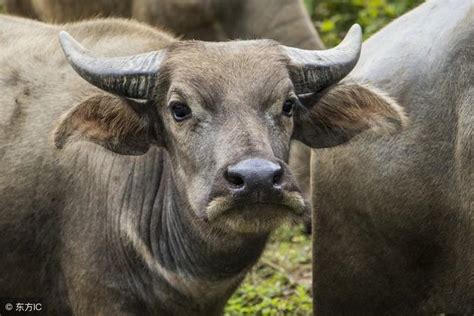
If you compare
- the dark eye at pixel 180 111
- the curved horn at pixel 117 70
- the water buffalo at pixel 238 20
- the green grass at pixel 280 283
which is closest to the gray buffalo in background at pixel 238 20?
the water buffalo at pixel 238 20

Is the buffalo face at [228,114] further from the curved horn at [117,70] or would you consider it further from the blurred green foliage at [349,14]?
the blurred green foliage at [349,14]

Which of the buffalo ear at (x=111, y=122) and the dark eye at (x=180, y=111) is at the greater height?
the dark eye at (x=180, y=111)

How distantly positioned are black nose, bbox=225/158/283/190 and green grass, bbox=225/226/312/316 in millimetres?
2844

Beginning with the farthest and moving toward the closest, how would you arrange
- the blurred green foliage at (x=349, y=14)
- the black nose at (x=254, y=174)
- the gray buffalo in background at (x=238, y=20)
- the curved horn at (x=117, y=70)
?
1. the blurred green foliage at (x=349, y=14)
2. the gray buffalo in background at (x=238, y=20)
3. the curved horn at (x=117, y=70)
4. the black nose at (x=254, y=174)

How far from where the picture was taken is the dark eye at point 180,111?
7.09m

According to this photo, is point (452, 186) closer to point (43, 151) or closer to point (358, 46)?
point (358, 46)

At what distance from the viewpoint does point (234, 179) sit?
662 centimetres

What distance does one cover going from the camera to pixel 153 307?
7.58 m

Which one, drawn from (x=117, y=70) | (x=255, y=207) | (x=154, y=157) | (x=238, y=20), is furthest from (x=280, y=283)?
(x=255, y=207)

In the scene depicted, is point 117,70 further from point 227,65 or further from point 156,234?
point 156,234

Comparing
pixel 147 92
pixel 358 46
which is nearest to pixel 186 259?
pixel 147 92

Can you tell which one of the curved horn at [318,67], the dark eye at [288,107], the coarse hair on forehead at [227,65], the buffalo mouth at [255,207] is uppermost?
the coarse hair on forehead at [227,65]

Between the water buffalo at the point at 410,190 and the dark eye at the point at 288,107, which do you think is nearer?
the dark eye at the point at 288,107

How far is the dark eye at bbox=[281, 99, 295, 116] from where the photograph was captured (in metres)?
7.16
